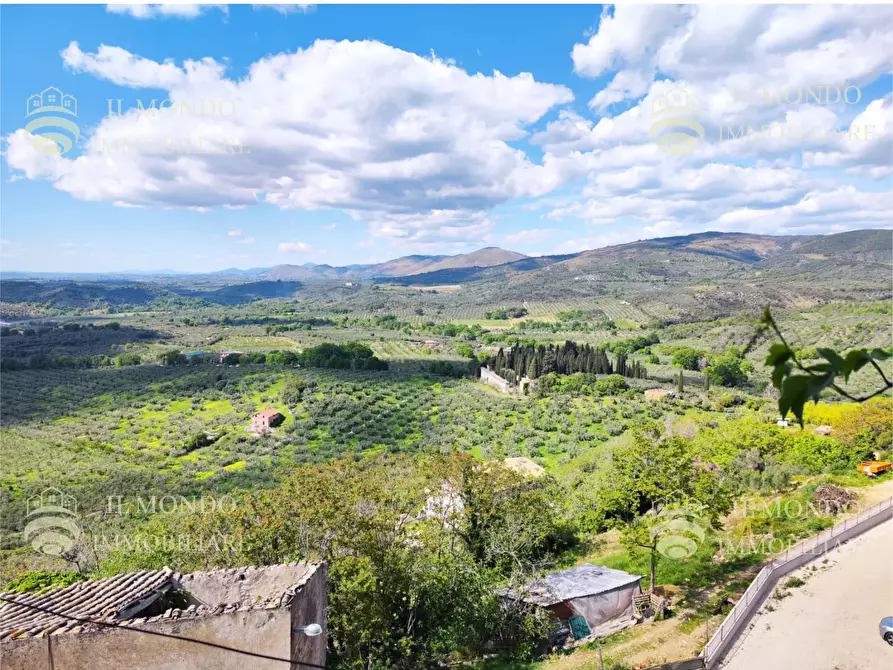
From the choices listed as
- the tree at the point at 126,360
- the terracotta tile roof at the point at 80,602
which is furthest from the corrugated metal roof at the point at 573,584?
the tree at the point at 126,360

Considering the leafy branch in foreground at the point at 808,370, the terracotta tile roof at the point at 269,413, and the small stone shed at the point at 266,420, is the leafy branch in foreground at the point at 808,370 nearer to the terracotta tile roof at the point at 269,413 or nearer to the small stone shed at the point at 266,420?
the small stone shed at the point at 266,420

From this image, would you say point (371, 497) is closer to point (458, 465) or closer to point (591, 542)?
point (458, 465)

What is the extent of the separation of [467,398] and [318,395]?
57.7ft

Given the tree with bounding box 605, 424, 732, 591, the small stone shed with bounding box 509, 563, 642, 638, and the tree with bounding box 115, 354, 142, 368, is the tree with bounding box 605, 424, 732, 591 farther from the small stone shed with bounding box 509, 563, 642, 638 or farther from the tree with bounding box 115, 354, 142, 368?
the tree with bounding box 115, 354, 142, 368

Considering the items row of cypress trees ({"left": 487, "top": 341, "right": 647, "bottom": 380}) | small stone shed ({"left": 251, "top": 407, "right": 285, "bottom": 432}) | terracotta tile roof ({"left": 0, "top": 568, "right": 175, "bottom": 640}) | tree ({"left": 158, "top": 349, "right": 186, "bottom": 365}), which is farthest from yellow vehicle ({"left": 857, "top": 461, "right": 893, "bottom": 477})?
tree ({"left": 158, "top": 349, "right": 186, "bottom": 365})

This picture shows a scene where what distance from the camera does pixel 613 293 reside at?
628ft

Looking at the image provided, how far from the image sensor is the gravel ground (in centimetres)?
1156

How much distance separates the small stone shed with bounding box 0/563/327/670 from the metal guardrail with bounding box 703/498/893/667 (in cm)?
869

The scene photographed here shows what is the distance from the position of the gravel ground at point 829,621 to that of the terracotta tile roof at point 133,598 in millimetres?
9690

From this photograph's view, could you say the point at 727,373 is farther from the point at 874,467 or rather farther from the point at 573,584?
the point at 573,584

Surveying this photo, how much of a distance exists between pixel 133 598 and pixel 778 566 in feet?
52.0

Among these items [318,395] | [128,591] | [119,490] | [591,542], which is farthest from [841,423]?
[318,395]

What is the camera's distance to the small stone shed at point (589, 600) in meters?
14.8

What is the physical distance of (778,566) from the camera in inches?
587
